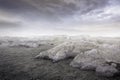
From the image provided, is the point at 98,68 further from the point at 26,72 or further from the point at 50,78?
the point at 26,72

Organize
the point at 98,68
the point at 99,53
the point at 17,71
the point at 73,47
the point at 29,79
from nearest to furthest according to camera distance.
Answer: the point at 29,79 → the point at 98,68 → the point at 17,71 → the point at 99,53 → the point at 73,47

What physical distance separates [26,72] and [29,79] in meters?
→ 1.54

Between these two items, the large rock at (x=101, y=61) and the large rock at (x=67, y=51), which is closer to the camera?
the large rock at (x=101, y=61)

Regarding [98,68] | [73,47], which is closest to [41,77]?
[98,68]

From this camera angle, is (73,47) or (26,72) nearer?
(26,72)

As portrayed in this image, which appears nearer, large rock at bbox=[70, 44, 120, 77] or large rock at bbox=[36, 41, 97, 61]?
large rock at bbox=[70, 44, 120, 77]

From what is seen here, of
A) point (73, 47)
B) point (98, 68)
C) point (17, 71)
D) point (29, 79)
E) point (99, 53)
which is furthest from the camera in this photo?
point (73, 47)

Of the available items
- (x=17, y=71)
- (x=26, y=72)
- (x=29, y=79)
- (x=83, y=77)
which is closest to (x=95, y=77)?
(x=83, y=77)

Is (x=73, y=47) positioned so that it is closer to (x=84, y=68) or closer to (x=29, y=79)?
(x=84, y=68)

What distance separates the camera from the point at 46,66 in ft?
38.4

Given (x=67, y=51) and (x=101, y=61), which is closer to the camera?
(x=101, y=61)

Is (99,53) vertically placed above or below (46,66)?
above

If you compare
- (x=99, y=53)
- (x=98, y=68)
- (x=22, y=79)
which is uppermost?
(x=99, y=53)

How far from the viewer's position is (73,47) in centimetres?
1536
